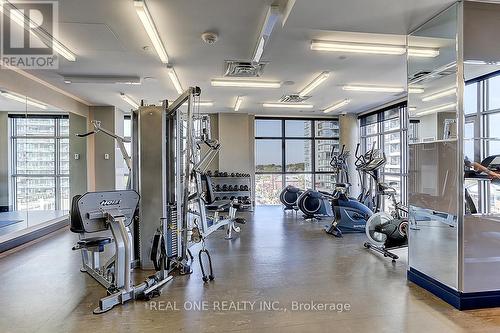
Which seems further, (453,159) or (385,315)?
(453,159)

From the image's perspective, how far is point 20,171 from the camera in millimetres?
6781

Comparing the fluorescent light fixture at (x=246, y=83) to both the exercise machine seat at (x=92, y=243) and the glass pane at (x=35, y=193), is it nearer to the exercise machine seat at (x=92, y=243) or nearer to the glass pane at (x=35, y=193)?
the exercise machine seat at (x=92, y=243)

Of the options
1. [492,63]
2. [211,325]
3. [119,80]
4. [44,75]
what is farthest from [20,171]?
[492,63]

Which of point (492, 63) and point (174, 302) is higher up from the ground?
point (492, 63)

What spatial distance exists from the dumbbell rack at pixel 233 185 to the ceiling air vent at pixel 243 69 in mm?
4257

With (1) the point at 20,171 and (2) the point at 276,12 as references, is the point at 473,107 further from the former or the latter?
(1) the point at 20,171

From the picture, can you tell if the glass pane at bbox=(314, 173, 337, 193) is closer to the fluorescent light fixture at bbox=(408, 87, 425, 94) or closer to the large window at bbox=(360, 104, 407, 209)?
the large window at bbox=(360, 104, 407, 209)

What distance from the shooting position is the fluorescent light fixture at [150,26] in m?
3.07

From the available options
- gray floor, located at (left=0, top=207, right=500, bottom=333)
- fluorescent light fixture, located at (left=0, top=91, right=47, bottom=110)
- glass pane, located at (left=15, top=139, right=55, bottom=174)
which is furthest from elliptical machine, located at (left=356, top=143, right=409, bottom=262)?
glass pane, located at (left=15, top=139, right=55, bottom=174)

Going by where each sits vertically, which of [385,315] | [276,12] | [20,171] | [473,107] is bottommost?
[385,315]

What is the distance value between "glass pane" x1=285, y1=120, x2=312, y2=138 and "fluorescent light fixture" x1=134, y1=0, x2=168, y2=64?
21.6 feet

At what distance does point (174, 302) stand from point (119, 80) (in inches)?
176

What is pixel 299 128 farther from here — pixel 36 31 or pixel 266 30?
pixel 36 31

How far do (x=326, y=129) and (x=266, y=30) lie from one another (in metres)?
7.52
